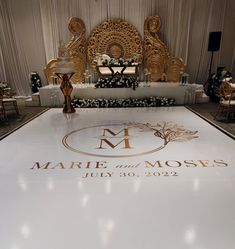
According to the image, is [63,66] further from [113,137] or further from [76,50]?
[113,137]

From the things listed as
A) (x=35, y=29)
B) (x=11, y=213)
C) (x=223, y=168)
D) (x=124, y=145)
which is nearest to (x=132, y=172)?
Result: (x=124, y=145)

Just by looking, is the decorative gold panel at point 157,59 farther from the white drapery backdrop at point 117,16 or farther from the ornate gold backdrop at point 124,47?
the white drapery backdrop at point 117,16

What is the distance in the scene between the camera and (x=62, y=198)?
238 centimetres

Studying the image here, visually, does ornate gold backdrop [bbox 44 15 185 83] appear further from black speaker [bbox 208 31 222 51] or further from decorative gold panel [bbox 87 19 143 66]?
black speaker [bbox 208 31 222 51]

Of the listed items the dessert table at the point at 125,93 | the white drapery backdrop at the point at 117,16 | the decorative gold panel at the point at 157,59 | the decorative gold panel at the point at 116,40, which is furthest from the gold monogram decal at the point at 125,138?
the white drapery backdrop at the point at 117,16

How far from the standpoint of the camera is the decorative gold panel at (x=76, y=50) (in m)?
7.43

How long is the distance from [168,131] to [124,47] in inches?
167

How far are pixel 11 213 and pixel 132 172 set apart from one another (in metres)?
1.40

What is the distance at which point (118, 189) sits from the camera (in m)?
2.51

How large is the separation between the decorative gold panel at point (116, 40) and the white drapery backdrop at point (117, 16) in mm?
257

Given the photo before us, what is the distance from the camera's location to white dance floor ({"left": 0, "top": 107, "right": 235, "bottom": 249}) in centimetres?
187

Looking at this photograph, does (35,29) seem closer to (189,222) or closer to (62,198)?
(62,198)

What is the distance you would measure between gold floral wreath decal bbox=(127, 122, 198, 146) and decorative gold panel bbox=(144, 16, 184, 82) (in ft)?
10.7

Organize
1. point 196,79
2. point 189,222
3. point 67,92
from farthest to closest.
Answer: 1. point 196,79
2. point 67,92
3. point 189,222
